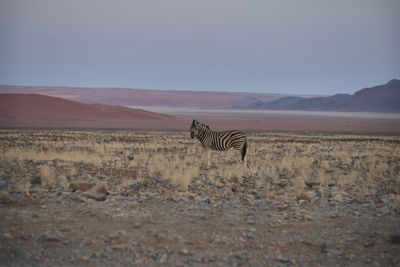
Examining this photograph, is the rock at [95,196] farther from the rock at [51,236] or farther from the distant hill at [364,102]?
the distant hill at [364,102]

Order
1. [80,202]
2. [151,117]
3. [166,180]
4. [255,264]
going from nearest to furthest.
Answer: [255,264]
[80,202]
[166,180]
[151,117]

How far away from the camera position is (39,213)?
7.27 meters

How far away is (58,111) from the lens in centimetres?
8275

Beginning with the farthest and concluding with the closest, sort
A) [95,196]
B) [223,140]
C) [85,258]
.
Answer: [223,140] → [95,196] → [85,258]

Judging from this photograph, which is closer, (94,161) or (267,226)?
(267,226)

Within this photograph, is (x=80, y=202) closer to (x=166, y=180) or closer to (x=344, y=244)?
(x=166, y=180)

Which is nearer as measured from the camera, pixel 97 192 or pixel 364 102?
pixel 97 192

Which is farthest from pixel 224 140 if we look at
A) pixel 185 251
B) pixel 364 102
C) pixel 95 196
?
pixel 364 102

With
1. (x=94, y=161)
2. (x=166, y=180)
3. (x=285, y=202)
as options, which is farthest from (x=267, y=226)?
(x=94, y=161)

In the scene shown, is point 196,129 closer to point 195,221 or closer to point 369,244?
point 195,221

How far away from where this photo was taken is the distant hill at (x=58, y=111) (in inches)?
3000

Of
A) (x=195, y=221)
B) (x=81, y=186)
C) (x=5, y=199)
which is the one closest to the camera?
(x=195, y=221)

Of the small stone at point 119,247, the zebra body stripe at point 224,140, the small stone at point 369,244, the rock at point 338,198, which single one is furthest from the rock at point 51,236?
the zebra body stripe at point 224,140

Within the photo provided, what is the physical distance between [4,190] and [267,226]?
587 centimetres
